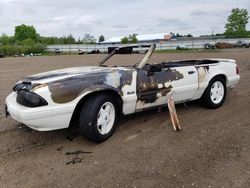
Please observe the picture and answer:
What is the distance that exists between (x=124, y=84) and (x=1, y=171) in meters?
2.13

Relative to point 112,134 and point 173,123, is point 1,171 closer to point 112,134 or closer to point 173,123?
point 112,134

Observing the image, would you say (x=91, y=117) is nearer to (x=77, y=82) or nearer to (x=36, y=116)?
(x=77, y=82)

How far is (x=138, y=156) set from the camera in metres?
4.16

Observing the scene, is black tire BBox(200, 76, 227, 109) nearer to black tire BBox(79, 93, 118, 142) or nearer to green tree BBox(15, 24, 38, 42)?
black tire BBox(79, 93, 118, 142)

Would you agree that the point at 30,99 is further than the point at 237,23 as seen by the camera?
No

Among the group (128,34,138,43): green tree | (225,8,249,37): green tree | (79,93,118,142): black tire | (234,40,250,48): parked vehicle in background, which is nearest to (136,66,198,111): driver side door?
(79,93,118,142): black tire

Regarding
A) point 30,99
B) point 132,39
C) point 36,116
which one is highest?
point 132,39

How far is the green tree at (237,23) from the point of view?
70125 mm

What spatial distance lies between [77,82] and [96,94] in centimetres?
37

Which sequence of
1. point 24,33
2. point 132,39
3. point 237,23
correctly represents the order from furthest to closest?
point 24,33, point 132,39, point 237,23

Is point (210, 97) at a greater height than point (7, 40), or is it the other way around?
point (7, 40)

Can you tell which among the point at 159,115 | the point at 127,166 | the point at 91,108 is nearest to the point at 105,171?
the point at 127,166

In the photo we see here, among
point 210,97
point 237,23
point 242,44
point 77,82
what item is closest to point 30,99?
point 77,82

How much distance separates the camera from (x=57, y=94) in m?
4.17
